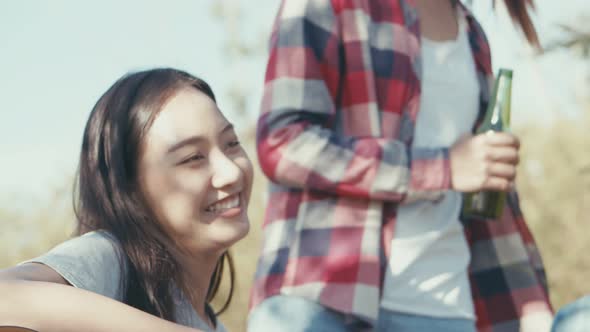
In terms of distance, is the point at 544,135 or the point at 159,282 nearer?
the point at 159,282

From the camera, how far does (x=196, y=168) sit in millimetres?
1985

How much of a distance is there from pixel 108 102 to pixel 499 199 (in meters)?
1.15

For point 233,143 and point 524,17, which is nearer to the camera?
point 233,143

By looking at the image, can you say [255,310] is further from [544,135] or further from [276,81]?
[544,135]

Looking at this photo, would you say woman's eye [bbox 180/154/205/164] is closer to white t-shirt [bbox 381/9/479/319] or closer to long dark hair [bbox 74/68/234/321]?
long dark hair [bbox 74/68/234/321]

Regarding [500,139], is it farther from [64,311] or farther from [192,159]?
[64,311]

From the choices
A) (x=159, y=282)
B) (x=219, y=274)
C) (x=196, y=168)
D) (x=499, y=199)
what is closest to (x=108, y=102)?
(x=196, y=168)

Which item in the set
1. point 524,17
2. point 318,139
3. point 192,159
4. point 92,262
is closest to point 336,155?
point 318,139

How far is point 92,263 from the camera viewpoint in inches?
68.6

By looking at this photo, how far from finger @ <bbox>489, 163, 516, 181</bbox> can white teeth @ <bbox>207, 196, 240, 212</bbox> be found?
0.65 meters

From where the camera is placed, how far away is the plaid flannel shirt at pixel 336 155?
2.30 metres

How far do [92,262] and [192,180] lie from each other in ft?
1.02

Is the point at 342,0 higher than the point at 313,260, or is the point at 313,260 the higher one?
the point at 342,0

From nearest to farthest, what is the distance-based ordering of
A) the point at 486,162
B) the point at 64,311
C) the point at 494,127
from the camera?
the point at 64,311 < the point at 486,162 < the point at 494,127
